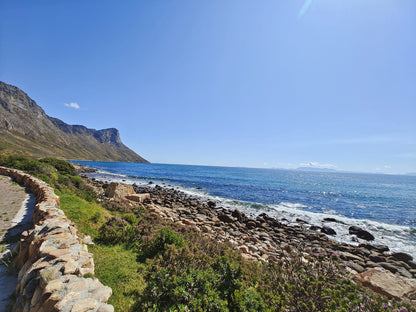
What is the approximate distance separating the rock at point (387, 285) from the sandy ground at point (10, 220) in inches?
476

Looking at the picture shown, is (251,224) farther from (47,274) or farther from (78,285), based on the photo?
(47,274)

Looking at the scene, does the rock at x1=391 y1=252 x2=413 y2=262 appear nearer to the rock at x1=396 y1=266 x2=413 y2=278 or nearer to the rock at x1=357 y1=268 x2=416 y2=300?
the rock at x1=396 y1=266 x2=413 y2=278

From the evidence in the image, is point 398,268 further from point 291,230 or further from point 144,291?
point 144,291

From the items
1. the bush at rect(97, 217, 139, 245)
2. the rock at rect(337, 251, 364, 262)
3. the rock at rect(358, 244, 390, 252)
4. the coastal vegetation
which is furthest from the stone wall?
the rock at rect(358, 244, 390, 252)

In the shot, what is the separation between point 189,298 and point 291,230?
57.7 ft

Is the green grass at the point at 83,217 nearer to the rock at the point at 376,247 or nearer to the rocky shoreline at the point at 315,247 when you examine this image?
the rocky shoreline at the point at 315,247

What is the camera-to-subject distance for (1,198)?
32.8ft

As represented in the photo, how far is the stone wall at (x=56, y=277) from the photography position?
2768 mm

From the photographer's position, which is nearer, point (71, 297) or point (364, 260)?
point (71, 297)

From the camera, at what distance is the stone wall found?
277cm

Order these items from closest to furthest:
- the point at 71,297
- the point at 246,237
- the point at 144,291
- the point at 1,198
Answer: the point at 71,297, the point at 144,291, the point at 1,198, the point at 246,237

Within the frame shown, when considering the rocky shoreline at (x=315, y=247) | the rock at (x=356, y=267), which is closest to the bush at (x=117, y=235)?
the rocky shoreline at (x=315, y=247)

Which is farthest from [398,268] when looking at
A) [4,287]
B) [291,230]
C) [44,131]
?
[44,131]

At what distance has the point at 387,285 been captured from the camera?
7926 mm
